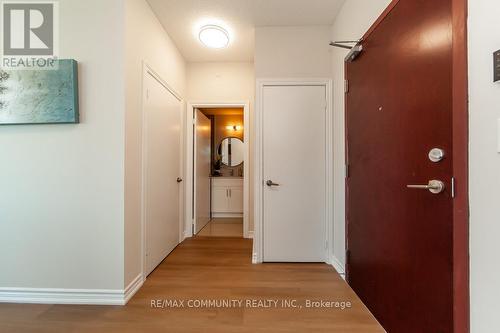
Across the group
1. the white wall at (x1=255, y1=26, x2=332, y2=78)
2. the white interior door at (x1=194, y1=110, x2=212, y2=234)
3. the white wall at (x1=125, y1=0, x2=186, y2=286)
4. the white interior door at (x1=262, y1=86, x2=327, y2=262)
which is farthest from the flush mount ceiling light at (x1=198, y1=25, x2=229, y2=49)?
the white interior door at (x1=194, y1=110, x2=212, y2=234)

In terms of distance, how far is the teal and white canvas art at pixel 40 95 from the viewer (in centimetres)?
188

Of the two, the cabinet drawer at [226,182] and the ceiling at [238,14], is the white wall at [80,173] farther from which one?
the cabinet drawer at [226,182]

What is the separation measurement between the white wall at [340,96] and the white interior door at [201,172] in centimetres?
205

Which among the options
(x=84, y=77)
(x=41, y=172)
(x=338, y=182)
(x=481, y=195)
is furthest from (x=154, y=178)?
(x=481, y=195)

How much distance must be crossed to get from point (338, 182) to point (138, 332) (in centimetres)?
200

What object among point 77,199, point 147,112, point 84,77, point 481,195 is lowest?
point 77,199

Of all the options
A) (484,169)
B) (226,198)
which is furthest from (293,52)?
(226,198)

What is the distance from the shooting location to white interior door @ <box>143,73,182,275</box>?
93.1 inches

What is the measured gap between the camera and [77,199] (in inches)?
76.4

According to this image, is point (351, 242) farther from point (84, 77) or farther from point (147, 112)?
point (84, 77)

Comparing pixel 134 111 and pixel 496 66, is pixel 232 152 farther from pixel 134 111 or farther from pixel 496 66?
pixel 496 66

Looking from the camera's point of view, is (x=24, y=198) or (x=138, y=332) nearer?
(x=138, y=332)

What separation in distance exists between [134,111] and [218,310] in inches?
66.5

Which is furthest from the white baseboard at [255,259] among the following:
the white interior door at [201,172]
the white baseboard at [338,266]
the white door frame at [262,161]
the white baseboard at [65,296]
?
the white interior door at [201,172]
